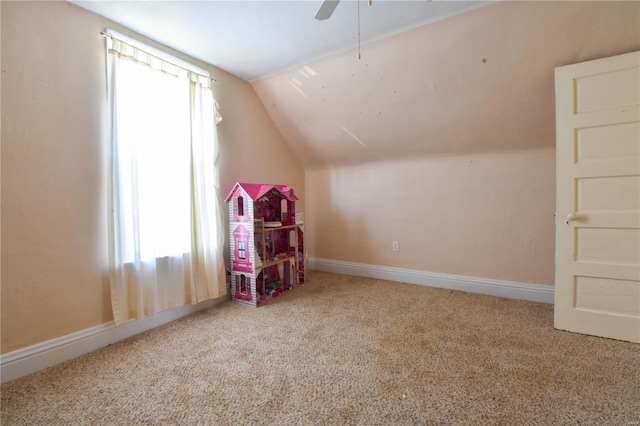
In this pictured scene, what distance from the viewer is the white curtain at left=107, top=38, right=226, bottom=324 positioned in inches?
78.8

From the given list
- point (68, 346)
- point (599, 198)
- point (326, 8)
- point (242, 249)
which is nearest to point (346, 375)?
point (242, 249)

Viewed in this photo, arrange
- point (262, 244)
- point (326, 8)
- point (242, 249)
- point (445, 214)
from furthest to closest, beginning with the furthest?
point (445, 214) → point (262, 244) → point (242, 249) → point (326, 8)

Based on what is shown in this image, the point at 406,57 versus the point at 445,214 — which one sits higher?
the point at 406,57

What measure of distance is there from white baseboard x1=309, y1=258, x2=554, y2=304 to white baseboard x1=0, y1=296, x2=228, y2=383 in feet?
6.89

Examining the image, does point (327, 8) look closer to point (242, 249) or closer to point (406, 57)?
point (406, 57)

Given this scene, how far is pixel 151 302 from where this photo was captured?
7.11ft

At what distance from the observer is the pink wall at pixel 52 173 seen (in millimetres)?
1604

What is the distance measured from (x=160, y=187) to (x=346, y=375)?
1.92 metres

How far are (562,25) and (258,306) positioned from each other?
321 cm

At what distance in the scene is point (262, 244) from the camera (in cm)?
280

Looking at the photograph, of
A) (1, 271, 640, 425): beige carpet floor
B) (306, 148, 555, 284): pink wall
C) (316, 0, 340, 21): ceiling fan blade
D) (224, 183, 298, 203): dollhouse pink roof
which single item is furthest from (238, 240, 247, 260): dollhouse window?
(316, 0, 340, 21): ceiling fan blade

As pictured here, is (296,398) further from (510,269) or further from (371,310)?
(510,269)

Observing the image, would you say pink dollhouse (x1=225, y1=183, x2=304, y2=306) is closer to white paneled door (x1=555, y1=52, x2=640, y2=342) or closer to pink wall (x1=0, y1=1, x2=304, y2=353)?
pink wall (x1=0, y1=1, x2=304, y2=353)

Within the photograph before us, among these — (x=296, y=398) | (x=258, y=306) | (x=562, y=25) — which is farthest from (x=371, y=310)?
(x=562, y=25)
